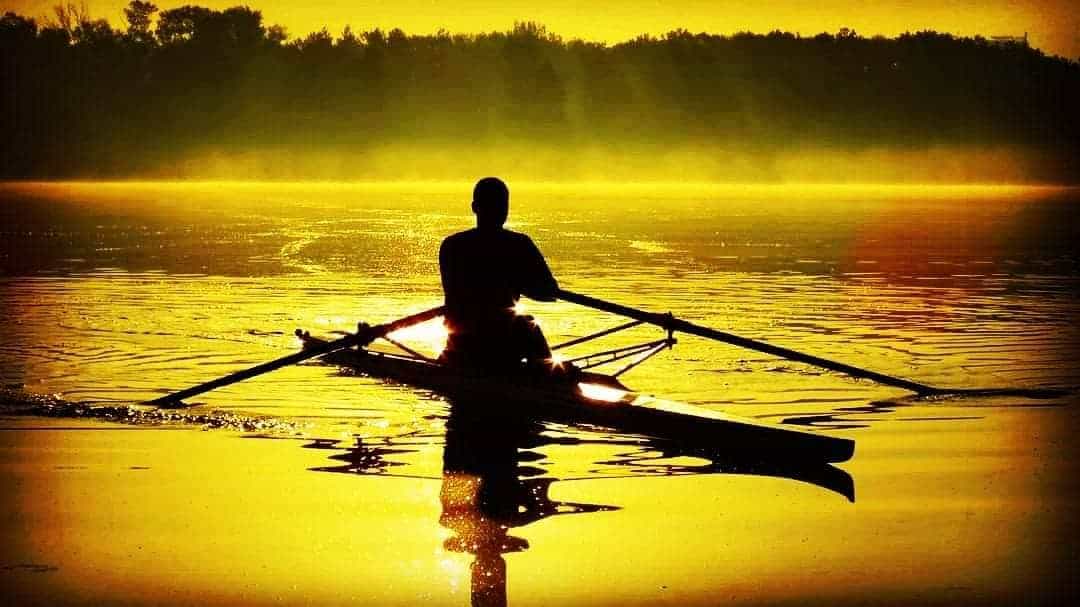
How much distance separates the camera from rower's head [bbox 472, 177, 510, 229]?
12.2 meters

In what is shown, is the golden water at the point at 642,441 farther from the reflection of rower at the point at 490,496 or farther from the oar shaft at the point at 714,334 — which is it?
the oar shaft at the point at 714,334

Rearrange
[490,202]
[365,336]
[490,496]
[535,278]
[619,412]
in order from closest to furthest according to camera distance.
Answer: [490,496] → [619,412] → [490,202] → [535,278] → [365,336]

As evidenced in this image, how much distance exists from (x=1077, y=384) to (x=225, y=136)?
174165mm

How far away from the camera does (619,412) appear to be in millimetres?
12023

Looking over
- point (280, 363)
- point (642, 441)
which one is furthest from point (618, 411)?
point (280, 363)

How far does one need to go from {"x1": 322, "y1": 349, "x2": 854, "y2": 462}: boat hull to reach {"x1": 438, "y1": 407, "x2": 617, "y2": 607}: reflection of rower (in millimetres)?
257

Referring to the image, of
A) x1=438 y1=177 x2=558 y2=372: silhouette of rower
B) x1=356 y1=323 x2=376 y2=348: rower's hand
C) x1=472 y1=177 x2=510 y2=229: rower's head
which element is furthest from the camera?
x1=356 y1=323 x2=376 y2=348: rower's hand

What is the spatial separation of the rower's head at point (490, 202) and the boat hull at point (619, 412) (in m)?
1.33

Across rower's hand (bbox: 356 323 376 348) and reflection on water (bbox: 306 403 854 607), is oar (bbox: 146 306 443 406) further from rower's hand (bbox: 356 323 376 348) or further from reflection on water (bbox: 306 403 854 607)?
reflection on water (bbox: 306 403 854 607)

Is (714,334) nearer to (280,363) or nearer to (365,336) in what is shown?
(365,336)

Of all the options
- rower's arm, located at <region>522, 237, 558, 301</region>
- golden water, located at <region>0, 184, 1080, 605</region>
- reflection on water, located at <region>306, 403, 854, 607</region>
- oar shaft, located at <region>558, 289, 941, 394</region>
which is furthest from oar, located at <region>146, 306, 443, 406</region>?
oar shaft, located at <region>558, 289, 941, 394</region>

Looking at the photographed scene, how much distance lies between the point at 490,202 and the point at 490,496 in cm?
305

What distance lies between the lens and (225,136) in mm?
183375

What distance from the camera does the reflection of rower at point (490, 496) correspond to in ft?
26.6
